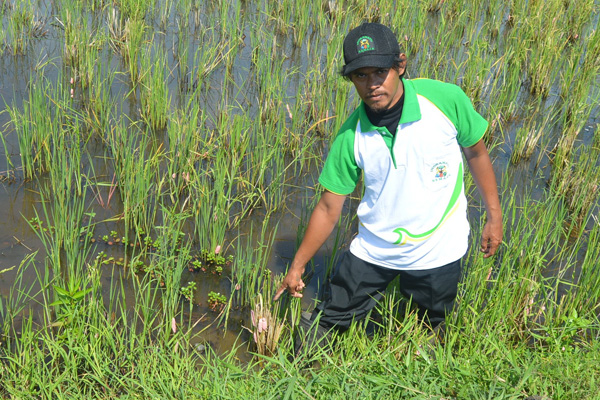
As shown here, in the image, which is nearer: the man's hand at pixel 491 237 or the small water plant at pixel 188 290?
the man's hand at pixel 491 237

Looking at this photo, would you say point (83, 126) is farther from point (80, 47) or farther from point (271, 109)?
Result: point (271, 109)

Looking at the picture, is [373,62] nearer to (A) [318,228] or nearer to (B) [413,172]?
Answer: (B) [413,172]

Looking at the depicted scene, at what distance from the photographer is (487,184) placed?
227cm

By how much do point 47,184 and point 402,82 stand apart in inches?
93.6

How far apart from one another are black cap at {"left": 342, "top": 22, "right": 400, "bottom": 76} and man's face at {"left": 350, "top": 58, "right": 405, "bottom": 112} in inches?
1.3

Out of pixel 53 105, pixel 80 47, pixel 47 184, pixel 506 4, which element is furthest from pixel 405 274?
pixel 506 4

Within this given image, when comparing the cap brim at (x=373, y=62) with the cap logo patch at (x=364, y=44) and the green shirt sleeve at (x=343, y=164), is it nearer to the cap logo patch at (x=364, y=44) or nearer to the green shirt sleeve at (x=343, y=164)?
the cap logo patch at (x=364, y=44)

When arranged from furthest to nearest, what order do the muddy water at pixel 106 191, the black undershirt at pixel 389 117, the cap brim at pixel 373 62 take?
the muddy water at pixel 106 191
the black undershirt at pixel 389 117
the cap brim at pixel 373 62

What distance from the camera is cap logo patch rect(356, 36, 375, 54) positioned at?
1911mm

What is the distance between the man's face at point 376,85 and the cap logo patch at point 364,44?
2.5 inches

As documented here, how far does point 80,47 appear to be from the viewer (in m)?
4.57

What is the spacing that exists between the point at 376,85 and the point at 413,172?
329 millimetres

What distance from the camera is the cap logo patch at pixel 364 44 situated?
6.27ft

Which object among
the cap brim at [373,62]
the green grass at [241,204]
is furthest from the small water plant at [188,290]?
the cap brim at [373,62]
